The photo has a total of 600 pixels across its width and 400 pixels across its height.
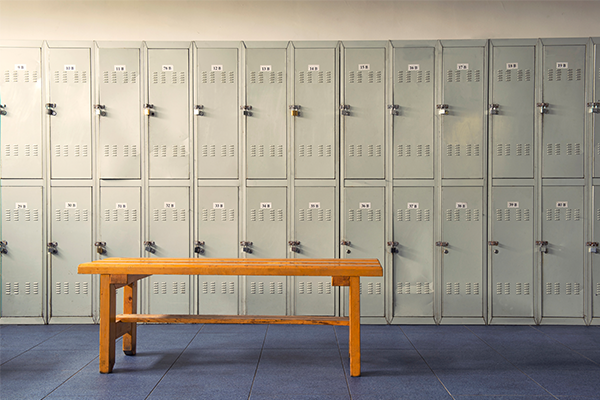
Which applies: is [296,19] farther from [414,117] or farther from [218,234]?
[218,234]

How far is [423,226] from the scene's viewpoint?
3637 mm

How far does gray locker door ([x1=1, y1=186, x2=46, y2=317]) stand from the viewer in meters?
3.61

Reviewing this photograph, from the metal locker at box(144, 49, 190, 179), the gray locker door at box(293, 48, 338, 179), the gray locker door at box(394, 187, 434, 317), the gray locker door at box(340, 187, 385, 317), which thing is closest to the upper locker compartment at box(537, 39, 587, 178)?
the gray locker door at box(394, 187, 434, 317)

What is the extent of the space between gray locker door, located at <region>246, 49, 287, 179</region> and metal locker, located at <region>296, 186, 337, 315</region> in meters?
0.39

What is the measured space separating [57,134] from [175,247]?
1.66 m

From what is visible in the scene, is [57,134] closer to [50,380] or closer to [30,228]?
[30,228]

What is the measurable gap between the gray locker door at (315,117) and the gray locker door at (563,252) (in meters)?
2.24

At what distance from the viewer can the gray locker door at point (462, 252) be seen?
360cm

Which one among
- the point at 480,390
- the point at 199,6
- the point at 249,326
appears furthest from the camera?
the point at 199,6

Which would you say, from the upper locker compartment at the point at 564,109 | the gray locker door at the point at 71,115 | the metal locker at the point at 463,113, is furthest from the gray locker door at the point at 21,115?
the upper locker compartment at the point at 564,109

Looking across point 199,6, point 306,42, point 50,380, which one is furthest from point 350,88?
point 50,380

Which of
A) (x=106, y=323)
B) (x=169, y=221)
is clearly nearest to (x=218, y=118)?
(x=169, y=221)

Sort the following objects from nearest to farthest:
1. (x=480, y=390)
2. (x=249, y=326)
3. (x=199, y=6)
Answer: (x=480, y=390) → (x=249, y=326) → (x=199, y=6)

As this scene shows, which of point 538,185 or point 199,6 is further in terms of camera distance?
point 199,6
